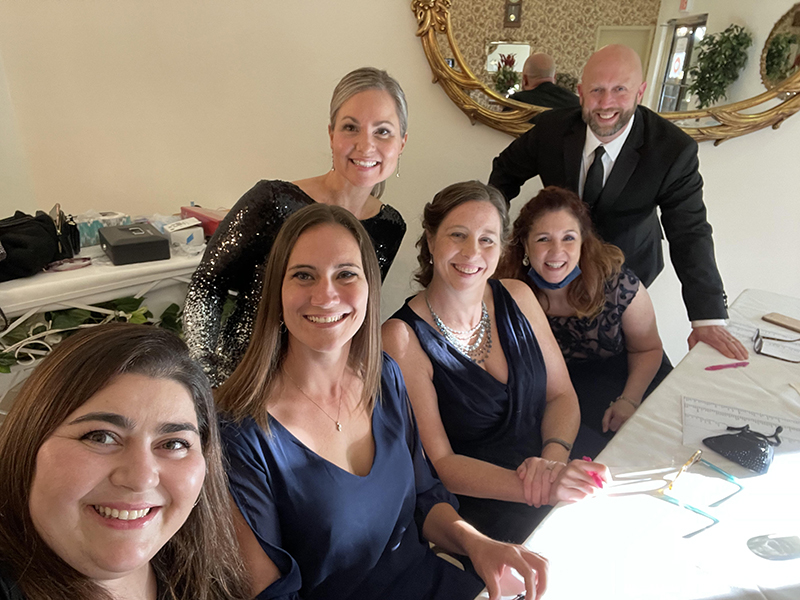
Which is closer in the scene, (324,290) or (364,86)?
(324,290)

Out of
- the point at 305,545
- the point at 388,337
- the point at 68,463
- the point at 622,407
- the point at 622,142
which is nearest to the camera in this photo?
the point at 68,463

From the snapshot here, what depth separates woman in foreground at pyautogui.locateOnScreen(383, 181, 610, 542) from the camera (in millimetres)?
1599

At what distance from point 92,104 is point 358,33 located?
62.9 inches

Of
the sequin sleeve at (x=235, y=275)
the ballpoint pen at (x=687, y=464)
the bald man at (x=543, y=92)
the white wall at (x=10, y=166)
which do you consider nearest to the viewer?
the ballpoint pen at (x=687, y=464)

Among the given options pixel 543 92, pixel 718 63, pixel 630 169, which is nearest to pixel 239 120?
pixel 543 92

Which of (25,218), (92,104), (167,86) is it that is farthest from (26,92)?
(25,218)

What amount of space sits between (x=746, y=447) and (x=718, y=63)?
2.00 metres

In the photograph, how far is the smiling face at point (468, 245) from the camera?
165 centimetres

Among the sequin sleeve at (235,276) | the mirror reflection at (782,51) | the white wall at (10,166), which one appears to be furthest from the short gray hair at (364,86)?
the white wall at (10,166)

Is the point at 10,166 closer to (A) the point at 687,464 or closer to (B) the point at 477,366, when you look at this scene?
(B) the point at 477,366

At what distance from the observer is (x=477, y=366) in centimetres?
167

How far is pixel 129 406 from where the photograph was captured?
787 millimetres

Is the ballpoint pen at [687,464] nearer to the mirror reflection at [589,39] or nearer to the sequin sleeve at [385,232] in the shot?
the sequin sleeve at [385,232]

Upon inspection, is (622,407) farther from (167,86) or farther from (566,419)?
(167,86)
